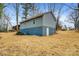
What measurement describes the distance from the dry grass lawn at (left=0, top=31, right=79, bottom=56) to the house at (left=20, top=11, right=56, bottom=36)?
85 millimetres

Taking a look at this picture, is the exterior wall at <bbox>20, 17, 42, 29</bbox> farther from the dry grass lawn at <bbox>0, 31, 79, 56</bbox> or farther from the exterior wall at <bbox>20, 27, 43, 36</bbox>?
the dry grass lawn at <bbox>0, 31, 79, 56</bbox>

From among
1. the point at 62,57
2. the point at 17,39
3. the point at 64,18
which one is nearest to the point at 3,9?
the point at 17,39

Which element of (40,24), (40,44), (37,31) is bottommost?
(40,44)

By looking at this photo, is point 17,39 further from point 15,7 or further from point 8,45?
point 15,7

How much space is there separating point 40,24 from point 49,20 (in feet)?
0.47

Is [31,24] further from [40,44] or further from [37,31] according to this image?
[40,44]

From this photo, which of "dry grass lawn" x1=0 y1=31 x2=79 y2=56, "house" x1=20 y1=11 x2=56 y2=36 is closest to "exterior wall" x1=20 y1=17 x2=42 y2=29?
"house" x1=20 y1=11 x2=56 y2=36

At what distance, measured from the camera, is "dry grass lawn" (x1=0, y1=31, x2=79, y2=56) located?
9.77ft

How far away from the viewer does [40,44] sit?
302 cm

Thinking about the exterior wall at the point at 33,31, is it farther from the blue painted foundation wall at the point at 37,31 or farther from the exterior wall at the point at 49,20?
the exterior wall at the point at 49,20

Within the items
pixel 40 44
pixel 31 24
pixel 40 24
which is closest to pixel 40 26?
pixel 40 24

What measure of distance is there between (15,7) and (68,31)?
843 millimetres

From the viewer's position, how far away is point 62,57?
116 inches

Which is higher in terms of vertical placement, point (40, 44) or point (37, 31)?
point (37, 31)
